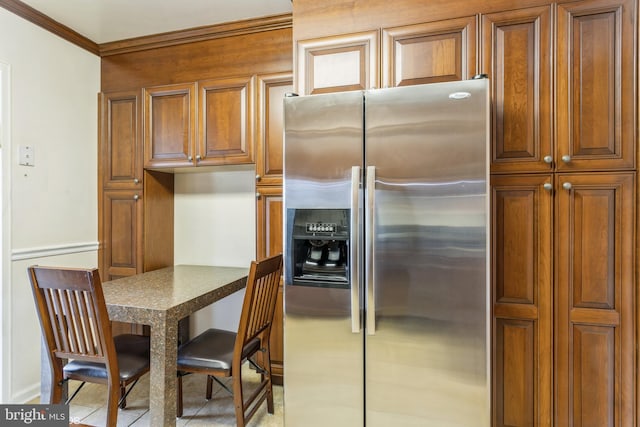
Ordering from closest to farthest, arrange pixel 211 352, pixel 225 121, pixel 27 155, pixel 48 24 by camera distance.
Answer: pixel 211 352 < pixel 27 155 < pixel 48 24 < pixel 225 121

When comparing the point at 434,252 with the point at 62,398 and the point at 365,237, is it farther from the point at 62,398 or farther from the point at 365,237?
the point at 62,398

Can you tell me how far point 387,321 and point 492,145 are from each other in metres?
0.99

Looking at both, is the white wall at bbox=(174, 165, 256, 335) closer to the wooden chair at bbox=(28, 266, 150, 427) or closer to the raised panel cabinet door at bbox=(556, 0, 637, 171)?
the wooden chair at bbox=(28, 266, 150, 427)

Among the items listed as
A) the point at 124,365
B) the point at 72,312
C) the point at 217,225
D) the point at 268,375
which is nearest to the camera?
the point at 72,312

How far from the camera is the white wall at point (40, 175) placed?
2.09 meters

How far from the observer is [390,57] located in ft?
5.69

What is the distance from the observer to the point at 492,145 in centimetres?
162

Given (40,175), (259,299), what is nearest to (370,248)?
(259,299)

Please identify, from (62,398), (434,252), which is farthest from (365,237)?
(62,398)

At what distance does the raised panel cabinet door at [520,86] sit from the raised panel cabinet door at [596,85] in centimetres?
6

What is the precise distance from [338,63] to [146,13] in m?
1.45

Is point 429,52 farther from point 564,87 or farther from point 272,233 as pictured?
point 272,233

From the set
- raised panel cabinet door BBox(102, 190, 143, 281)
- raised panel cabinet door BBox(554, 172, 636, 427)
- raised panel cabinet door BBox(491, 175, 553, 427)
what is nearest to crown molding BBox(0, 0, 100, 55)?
raised panel cabinet door BBox(102, 190, 143, 281)

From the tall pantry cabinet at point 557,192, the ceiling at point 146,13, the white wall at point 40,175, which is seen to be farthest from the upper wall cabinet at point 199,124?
the tall pantry cabinet at point 557,192
